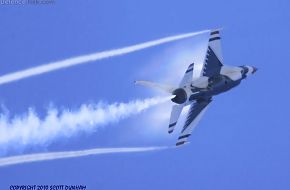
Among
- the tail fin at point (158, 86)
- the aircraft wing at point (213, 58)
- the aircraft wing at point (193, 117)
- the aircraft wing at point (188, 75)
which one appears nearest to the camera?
the aircraft wing at point (188, 75)

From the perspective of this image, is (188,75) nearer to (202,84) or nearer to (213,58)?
(202,84)

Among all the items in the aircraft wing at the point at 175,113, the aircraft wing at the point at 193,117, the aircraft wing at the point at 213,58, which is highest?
the aircraft wing at the point at 213,58

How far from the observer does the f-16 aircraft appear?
15.9 metres

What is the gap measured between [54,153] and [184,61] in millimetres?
4337

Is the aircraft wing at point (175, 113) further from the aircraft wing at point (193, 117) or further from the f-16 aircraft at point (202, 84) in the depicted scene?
the aircraft wing at point (193, 117)

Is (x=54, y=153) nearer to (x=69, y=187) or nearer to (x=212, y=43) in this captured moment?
(x=69, y=187)

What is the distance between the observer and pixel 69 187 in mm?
16312

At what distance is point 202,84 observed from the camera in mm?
16203

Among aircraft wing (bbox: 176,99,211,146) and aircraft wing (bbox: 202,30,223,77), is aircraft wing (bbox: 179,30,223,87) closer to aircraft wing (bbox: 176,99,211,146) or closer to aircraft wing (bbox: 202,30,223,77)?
aircraft wing (bbox: 202,30,223,77)

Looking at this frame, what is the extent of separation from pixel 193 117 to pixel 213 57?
1761 millimetres

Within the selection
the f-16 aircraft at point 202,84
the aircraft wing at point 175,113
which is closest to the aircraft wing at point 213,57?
the f-16 aircraft at point 202,84

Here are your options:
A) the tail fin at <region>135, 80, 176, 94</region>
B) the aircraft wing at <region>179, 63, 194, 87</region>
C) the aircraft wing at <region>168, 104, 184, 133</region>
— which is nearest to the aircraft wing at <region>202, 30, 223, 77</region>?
the aircraft wing at <region>179, 63, 194, 87</region>

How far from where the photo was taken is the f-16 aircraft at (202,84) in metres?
15.9

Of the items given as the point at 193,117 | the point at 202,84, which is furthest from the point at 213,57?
the point at 193,117
